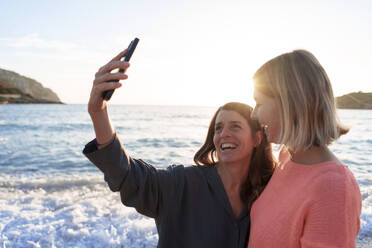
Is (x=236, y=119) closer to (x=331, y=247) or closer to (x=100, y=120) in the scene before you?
(x=100, y=120)

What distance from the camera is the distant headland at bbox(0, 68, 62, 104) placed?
96162 mm

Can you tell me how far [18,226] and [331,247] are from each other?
568 centimetres

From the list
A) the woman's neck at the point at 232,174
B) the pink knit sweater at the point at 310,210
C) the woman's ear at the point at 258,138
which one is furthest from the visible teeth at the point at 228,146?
the pink knit sweater at the point at 310,210

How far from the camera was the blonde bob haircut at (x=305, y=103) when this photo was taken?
4.81 feet

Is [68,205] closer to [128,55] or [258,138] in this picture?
[258,138]

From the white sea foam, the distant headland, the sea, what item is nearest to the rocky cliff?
the sea

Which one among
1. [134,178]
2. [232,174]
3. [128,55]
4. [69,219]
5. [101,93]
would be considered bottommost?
[69,219]

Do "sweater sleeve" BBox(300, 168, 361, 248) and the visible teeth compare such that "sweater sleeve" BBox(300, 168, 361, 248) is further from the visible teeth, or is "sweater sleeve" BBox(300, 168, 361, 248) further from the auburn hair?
Answer: the visible teeth

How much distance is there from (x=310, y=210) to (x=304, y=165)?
0.94 ft

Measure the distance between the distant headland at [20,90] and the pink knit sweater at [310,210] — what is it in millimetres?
99182

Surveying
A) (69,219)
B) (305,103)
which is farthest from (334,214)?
(69,219)

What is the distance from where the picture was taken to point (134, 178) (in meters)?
1.92

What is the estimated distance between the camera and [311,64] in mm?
1502

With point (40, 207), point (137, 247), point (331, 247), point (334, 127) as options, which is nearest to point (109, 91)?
point (334, 127)
